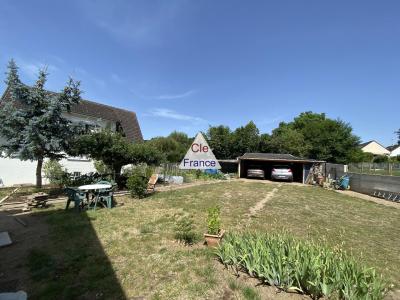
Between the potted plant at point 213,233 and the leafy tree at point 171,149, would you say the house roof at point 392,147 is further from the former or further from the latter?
the potted plant at point 213,233

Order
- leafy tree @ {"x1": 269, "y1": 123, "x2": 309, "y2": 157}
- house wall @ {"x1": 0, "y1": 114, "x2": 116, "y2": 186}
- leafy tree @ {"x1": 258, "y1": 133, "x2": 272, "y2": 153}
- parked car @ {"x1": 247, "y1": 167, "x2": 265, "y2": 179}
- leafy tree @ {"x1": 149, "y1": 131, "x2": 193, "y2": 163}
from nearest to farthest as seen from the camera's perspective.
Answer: house wall @ {"x1": 0, "y1": 114, "x2": 116, "y2": 186}
parked car @ {"x1": 247, "y1": 167, "x2": 265, "y2": 179}
leafy tree @ {"x1": 149, "y1": 131, "x2": 193, "y2": 163}
leafy tree @ {"x1": 258, "y1": 133, "x2": 272, "y2": 153}
leafy tree @ {"x1": 269, "y1": 123, "x2": 309, "y2": 157}

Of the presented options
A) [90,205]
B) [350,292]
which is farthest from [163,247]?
[90,205]

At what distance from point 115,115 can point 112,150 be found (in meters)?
11.4

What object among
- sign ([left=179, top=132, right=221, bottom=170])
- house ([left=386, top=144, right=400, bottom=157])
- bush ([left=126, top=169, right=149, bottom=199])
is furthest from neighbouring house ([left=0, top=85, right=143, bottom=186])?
house ([left=386, top=144, right=400, bottom=157])

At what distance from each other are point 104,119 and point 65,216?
15497mm

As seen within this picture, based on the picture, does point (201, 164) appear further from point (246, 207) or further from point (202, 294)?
point (246, 207)

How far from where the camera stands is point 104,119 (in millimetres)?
22469

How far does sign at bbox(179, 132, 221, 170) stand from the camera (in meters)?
4.57

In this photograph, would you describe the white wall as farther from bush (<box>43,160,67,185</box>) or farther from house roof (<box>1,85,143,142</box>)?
house roof (<box>1,85,143,142</box>)

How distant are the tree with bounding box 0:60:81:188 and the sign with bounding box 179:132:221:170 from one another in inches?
402

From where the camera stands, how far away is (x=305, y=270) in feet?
12.4

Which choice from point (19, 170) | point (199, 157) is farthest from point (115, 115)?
point (199, 157)

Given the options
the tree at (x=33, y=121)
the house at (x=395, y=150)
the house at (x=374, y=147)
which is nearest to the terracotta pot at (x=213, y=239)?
the tree at (x=33, y=121)

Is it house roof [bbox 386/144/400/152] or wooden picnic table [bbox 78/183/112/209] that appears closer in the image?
wooden picnic table [bbox 78/183/112/209]
